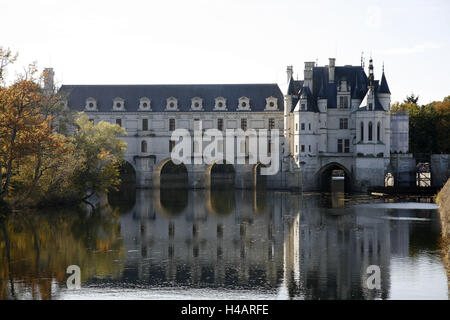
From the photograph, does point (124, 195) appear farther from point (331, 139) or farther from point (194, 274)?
point (194, 274)

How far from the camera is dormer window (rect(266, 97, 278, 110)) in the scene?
64.4 meters

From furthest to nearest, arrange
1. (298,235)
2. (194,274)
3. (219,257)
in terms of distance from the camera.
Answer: (298,235)
(219,257)
(194,274)

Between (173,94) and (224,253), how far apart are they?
43.8 meters

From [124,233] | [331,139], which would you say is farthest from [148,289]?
[331,139]

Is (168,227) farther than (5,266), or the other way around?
(168,227)

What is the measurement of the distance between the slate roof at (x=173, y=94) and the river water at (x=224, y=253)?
24.9 metres

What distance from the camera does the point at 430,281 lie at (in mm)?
19234

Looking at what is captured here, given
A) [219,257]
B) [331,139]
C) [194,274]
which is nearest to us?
[194,274]

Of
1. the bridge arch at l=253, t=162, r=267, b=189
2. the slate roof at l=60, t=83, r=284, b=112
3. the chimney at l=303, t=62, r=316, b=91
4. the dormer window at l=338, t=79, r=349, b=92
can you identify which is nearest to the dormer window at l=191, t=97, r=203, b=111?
the slate roof at l=60, t=83, r=284, b=112

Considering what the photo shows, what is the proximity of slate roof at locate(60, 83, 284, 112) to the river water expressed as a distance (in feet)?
81.7

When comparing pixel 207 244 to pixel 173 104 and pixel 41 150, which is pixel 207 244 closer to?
pixel 41 150

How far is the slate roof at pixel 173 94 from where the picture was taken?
215ft

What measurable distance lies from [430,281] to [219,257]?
7.64 m

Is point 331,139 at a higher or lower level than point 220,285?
higher
